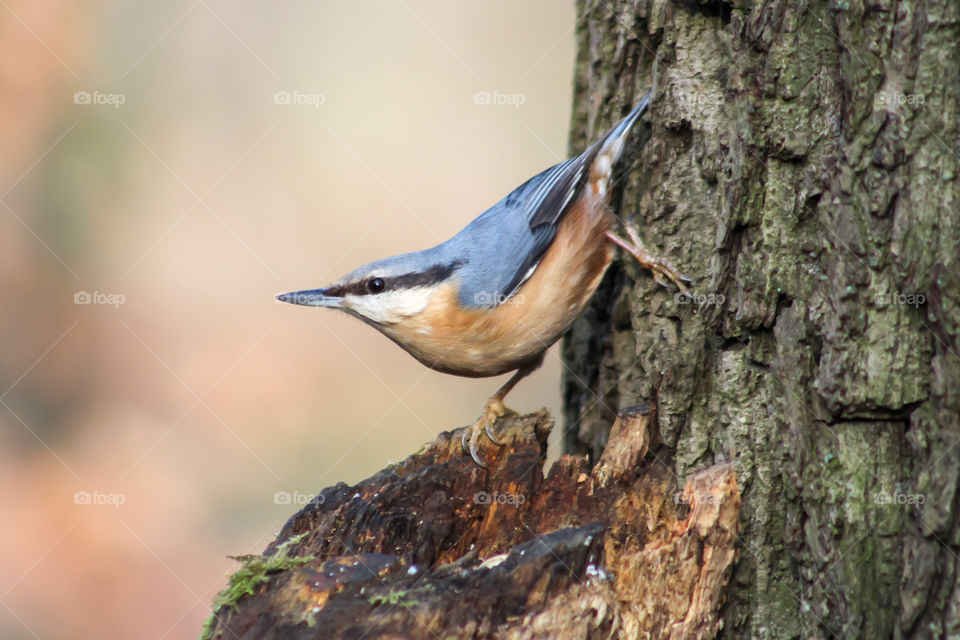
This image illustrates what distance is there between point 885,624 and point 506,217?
2.13 meters

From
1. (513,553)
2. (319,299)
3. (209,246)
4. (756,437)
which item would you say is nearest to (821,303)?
(756,437)

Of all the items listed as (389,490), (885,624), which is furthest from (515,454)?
(885,624)

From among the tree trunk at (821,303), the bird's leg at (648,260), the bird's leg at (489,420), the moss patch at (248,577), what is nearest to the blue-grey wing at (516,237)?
the bird's leg at (648,260)

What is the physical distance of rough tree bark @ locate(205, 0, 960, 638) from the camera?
5.51 feet

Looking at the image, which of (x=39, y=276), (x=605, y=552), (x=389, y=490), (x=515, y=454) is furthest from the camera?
(x=39, y=276)

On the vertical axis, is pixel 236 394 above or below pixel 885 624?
above

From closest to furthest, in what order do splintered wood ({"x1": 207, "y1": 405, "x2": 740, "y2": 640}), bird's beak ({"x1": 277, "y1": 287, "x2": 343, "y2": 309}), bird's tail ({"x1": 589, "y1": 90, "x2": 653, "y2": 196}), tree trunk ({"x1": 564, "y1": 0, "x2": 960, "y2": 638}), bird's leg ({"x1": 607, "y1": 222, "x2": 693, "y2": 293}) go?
1. tree trunk ({"x1": 564, "y1": 0, "x2": 960, "y2": 638})
2. splintered wood ({"x1": 207, "y1": 405, "x2": 740, "y2": 640})
3. bird's leg ({"x1": 607, "y1": 222, "x2": 693, "y2": 293})
4. bird's tail ({"x1": 589, "y1": 90, "x2": 653, "y2": 196})
5. bird's beak ({"x1": 277, "y1": 287, "x2": 343, "y2": 309})

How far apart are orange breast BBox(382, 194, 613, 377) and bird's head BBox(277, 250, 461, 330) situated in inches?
1.7

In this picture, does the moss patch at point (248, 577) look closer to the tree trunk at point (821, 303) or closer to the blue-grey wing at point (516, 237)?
the tree trunk at point (821, 303)

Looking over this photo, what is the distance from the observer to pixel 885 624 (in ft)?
5.76

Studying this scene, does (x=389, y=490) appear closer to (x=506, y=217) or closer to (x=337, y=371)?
(x=506, y=217)

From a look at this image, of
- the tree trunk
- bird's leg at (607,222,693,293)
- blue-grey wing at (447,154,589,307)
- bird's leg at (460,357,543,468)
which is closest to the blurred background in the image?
bird's leg at (460,357,543,468)

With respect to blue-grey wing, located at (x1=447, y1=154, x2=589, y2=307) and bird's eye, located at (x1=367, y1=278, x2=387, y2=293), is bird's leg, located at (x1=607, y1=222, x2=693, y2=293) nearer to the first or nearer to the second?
blue-grey wing, located at (x1=447, y1=154, x2=589, y2=307)

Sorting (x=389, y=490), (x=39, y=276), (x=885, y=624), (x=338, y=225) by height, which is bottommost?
(x=885, y=624)
